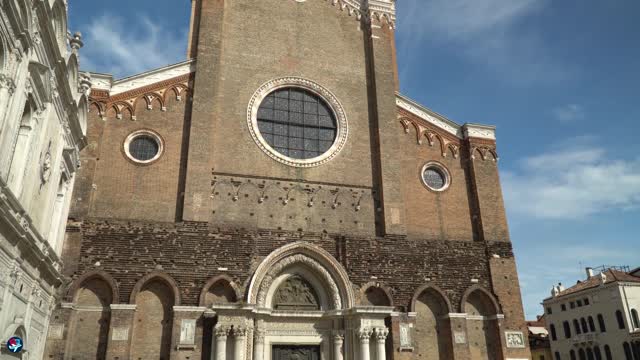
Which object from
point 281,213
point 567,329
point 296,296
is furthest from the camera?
point 567,329

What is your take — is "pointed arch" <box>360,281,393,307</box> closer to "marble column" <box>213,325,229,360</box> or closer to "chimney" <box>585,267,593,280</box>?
"marble column" <box>213,325,229,360</box>

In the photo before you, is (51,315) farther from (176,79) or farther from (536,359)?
(536,359)

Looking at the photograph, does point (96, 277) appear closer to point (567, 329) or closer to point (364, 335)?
point (364, 335)

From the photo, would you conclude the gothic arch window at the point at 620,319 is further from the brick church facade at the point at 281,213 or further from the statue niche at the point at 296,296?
the statue niche at the point at 296,296

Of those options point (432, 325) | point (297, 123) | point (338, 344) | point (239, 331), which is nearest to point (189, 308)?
point (239, 331)

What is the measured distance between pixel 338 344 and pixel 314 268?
2292 mm

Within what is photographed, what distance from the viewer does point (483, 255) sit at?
→ 17625 millimetres

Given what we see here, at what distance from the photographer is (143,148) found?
16.3 m

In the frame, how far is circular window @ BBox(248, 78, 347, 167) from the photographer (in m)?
17.6

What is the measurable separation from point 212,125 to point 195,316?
19.0 feet

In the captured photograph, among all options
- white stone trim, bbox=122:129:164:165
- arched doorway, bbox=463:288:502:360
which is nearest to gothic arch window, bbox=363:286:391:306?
arched doorway, bbox=463:288:502:360

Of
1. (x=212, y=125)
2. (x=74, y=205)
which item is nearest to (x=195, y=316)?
(x=74, y=205)

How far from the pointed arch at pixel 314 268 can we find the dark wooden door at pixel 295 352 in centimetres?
138

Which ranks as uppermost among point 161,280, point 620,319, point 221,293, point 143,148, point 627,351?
point 143,148
